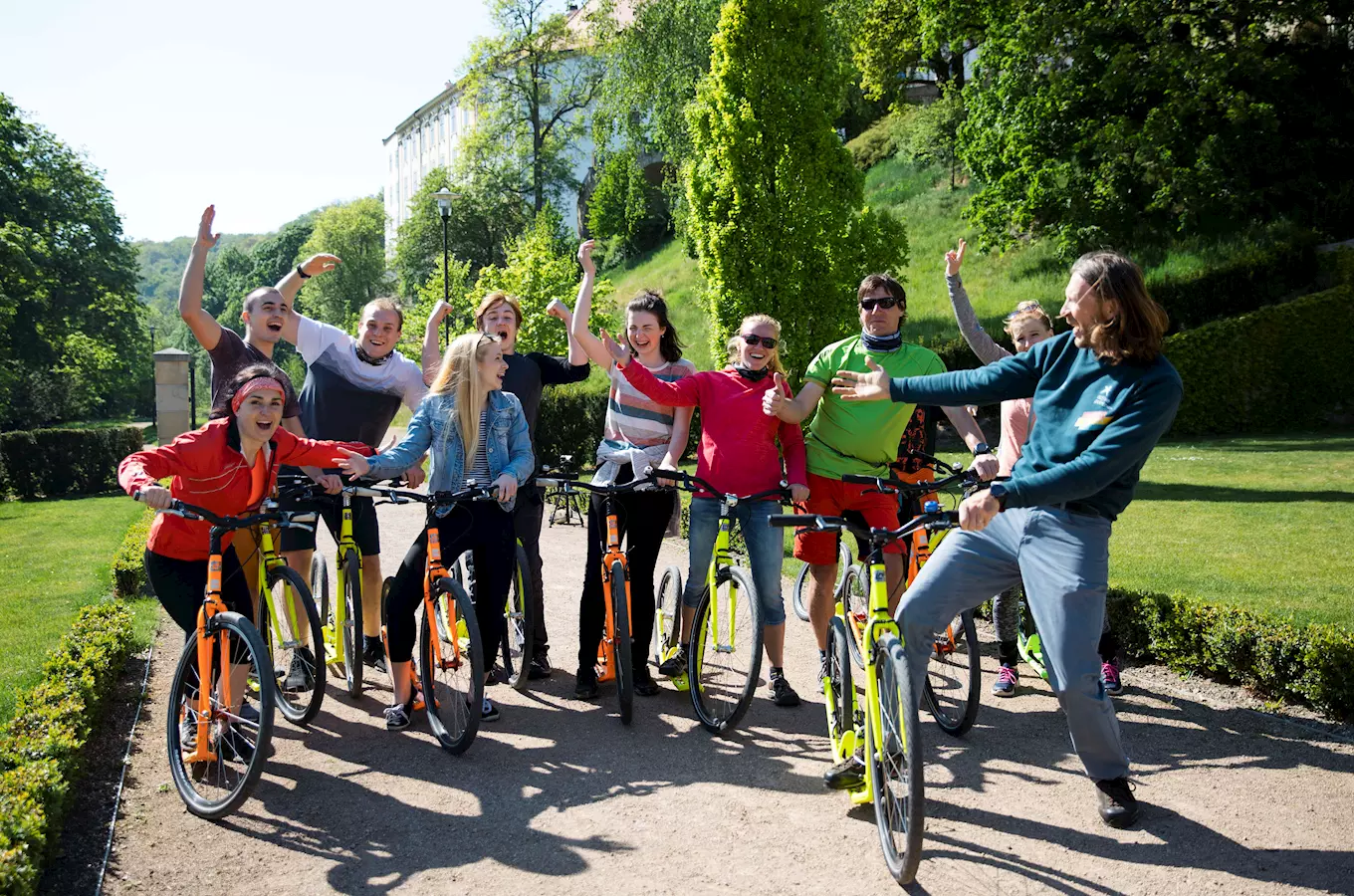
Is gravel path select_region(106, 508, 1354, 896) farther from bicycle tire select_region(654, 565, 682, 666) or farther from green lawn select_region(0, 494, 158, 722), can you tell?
green lawn select_region(0, 494, 158, 722)

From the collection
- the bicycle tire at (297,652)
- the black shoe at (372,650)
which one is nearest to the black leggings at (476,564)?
the bicycle tire at (297,652)

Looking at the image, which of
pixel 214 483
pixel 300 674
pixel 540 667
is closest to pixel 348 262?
pixel 540 667

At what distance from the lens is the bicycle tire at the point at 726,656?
530 centimetres

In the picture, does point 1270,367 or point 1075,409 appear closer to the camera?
point 1075,409

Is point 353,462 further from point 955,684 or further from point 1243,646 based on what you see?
point 1243,646

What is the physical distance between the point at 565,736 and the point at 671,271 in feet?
127

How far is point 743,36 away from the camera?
1767 cm

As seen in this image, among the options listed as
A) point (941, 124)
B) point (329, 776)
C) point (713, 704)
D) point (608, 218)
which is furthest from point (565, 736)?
point (608, 218)

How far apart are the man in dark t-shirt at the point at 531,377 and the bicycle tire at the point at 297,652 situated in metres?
1.23

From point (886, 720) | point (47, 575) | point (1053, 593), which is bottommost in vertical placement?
point (47, 575)

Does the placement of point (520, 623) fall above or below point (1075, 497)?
below

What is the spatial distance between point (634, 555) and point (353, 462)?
1.68 metres

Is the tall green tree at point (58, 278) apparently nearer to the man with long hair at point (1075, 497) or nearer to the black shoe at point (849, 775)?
the black shoe at point (849, 775)

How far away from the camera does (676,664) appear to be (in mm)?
6383
